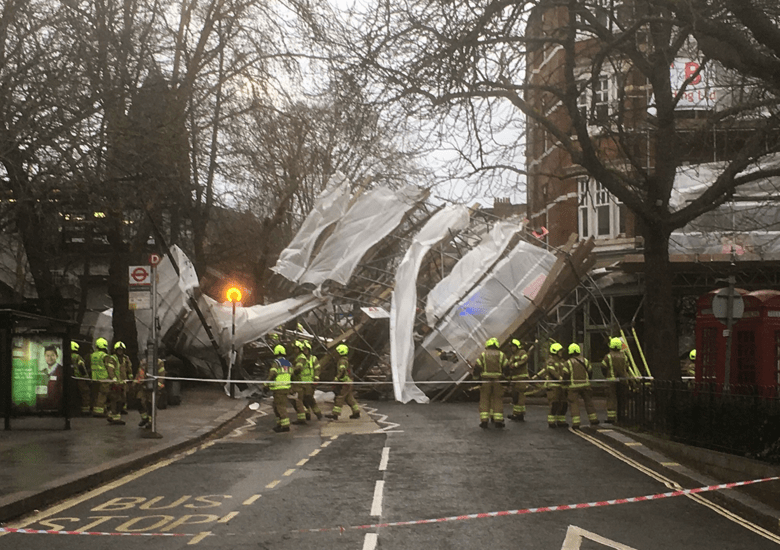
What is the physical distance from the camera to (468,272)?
27.6 m

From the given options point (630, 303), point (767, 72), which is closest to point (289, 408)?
point (630, 303)

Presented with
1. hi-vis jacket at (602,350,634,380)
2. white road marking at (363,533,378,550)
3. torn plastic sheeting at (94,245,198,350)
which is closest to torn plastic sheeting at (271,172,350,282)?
torn plastic sheeting at (94,245,198,350)

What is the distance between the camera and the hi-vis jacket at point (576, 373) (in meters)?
19.0

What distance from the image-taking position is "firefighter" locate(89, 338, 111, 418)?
819 inches

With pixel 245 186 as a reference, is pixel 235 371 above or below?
below

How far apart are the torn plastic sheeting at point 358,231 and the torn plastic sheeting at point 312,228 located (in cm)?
32

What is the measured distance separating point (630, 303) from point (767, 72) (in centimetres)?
2340

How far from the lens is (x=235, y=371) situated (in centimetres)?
2852

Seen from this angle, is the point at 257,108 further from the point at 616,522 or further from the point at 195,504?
the point at 616,522

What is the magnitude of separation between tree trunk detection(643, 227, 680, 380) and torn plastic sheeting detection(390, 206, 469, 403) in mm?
7615

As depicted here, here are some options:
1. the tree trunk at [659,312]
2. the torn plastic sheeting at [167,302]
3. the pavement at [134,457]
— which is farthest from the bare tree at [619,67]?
the torn plastic sheeting at [167,302]

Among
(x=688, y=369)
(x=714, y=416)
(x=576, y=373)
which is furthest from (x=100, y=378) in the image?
(x=688, y=369)

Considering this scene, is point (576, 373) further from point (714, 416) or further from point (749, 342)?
point (714, 416)

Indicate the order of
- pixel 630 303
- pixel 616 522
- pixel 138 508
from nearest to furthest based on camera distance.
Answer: pixel 616 522 → pixel 138 508 → pixel 630 303
